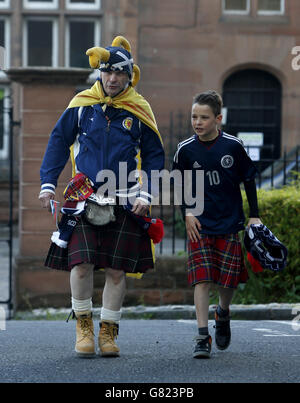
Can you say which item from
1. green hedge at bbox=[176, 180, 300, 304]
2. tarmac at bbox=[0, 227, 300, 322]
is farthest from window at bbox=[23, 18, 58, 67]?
green hedge at bbox=[176, 180, 300, 304]

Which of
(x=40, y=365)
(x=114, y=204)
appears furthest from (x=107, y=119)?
(x=40, y=365)

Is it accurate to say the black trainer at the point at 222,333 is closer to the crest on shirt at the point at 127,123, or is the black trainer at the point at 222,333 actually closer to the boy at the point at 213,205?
the boy at the point at 213,205

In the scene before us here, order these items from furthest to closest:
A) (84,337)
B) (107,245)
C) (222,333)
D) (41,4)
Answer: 1. (41,4)
2. (222,333)
3. (107,245)
4. (84,337)

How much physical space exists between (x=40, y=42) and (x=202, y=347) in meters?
12.8

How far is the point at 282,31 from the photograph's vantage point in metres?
17.6

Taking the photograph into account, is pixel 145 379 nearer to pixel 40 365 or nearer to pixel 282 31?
pixel 40 365

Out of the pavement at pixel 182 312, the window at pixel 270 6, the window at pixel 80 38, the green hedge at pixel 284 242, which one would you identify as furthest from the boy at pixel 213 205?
the window at pixel 270 6

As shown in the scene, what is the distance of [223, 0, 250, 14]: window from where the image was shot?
1780 cm

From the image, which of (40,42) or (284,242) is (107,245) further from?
(40,42)

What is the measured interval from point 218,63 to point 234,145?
11.9 m

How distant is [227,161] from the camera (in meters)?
5.84

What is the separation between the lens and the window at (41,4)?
57.3 ft

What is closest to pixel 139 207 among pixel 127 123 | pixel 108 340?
pixel 127 123

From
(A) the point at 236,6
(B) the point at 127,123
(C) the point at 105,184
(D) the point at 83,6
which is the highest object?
(A) the point at 236,6
